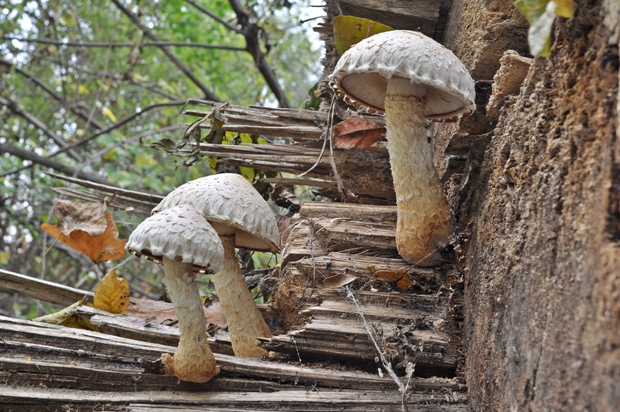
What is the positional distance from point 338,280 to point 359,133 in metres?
0.95

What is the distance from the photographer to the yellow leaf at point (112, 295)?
2920 millimetres

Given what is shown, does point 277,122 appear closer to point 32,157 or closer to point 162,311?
point 162,311

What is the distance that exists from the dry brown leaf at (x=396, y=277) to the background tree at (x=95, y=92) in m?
3.33

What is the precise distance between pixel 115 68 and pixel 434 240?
31.0 ft

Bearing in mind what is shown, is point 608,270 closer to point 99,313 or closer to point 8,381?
point 8,381

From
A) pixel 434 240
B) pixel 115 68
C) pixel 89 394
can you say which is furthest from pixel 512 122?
pixel 115 68

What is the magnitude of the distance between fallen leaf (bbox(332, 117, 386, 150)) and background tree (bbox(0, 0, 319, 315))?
2.38 meters

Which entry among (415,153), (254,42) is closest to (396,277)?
(415,153)

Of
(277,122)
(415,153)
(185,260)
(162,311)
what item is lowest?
(162,311)

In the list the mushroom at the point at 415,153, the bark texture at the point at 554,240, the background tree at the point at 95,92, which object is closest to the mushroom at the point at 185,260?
the mushroom at the point at 415,153

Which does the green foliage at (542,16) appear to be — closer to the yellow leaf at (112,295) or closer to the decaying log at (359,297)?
the decaying log at (359,297)

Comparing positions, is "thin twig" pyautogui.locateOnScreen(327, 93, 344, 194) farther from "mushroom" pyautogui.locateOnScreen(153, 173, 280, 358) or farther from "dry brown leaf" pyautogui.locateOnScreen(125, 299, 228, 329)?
"dry brown leaf" pyautogui.locateOnScreen(125, 299, 228, 329)

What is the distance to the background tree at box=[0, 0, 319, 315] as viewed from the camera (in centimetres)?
586

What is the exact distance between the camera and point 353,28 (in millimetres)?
2926
